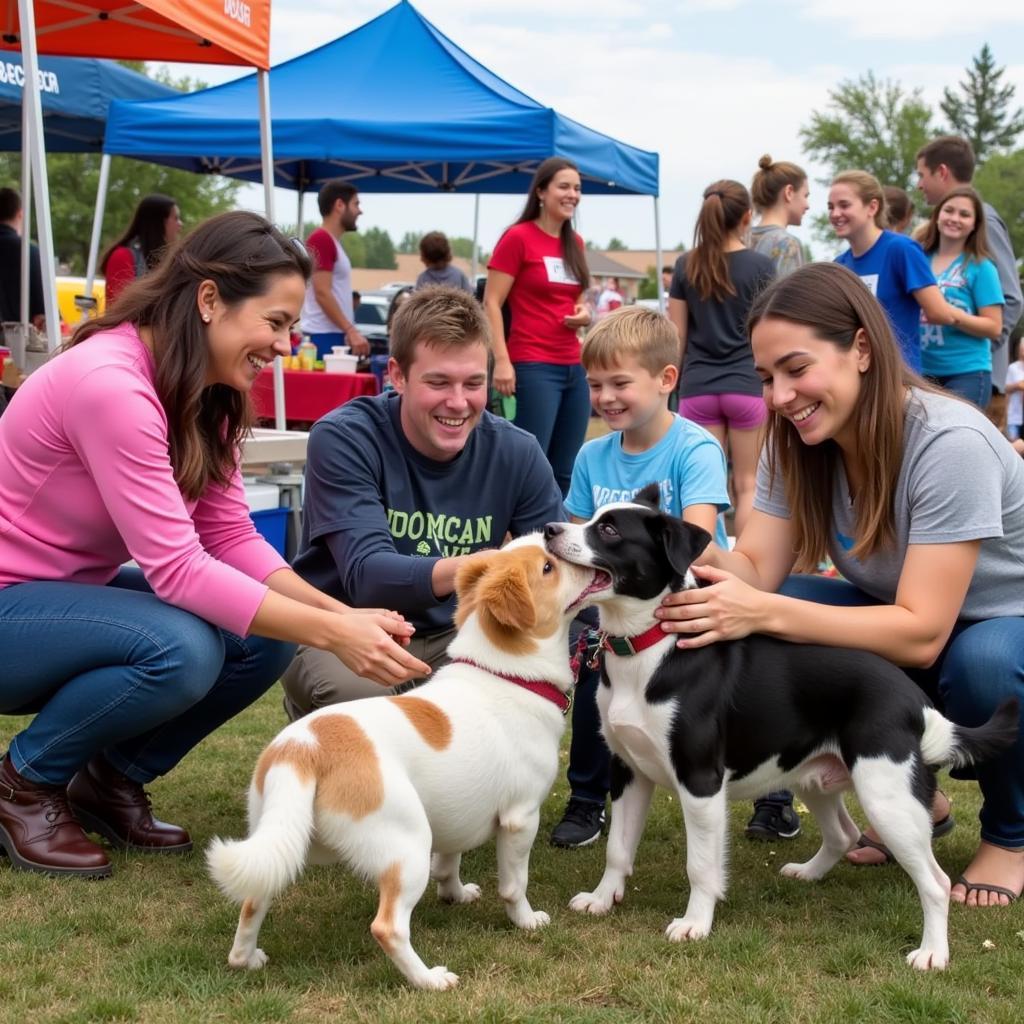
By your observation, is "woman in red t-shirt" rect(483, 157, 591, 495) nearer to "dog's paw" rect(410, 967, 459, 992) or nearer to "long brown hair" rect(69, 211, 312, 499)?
"long brown hair" rect(69, 211, 312, 499)

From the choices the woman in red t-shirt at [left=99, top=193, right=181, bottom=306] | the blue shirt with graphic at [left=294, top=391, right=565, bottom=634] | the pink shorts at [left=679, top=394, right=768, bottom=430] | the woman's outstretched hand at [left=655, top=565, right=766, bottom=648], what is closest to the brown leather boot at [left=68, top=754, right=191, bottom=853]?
the blue shirt with graphic at [left=294, top=391, right=565, bottom=634]

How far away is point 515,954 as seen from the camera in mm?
2922

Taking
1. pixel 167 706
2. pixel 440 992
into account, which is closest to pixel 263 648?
pixel 167 706

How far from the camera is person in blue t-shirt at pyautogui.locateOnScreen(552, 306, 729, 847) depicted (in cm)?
395

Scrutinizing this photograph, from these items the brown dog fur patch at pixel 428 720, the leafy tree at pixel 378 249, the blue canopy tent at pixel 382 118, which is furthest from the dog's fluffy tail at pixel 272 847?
the leafy tree at pixel 378 249

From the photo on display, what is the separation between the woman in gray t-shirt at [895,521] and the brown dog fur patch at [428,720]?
0.67 m

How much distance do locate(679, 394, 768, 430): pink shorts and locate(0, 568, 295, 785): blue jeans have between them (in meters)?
4.86

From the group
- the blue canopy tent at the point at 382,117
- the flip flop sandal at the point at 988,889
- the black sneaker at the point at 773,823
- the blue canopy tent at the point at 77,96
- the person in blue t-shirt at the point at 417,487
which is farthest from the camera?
the blue canopy tent at the point at 77,96

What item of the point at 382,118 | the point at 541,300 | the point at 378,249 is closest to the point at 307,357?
the point at 382,118

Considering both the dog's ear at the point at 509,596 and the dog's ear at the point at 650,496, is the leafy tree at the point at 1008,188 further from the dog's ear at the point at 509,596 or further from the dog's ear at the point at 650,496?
the dog's ear at the point at 509,596

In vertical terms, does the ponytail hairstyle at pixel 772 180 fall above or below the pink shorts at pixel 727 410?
above

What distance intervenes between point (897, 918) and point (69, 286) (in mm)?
20671

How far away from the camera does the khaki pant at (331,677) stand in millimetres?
3756

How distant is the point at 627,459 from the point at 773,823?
1340 millimetres
